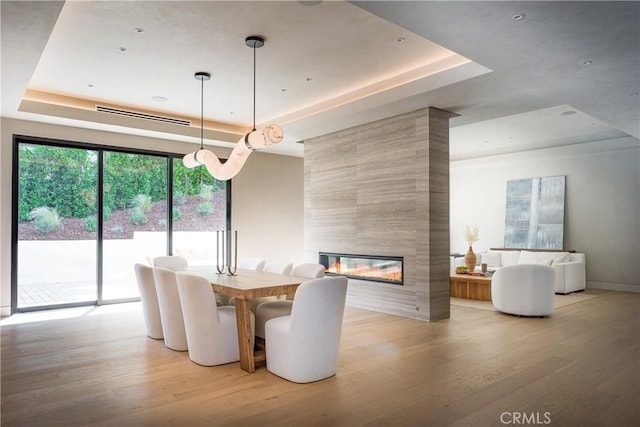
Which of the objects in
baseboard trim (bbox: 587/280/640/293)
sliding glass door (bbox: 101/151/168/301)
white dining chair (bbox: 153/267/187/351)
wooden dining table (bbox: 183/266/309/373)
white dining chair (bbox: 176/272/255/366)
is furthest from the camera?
baseboard trim (bbox: 587/280/640/293)

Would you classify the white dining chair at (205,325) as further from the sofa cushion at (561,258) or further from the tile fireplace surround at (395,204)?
the sofa cushion at (561,258)

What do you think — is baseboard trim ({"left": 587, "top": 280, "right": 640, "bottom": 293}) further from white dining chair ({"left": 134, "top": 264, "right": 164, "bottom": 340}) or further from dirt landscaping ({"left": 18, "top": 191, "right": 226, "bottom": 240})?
white dining chair ({"left": 134, "top": 264, "right": 164, "bottom": 340})

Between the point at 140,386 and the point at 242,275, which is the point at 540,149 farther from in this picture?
the point at 140,386

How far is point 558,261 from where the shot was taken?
8258mm

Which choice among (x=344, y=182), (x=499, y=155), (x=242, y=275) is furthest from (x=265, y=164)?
(x=499, y=155)

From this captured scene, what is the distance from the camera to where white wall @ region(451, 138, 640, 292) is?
824 cm

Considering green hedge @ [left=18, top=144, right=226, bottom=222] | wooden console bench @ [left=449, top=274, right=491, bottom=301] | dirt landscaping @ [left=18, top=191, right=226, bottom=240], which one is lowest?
wooden console bench @ [left=449, top=274, right=491, bottom=301]

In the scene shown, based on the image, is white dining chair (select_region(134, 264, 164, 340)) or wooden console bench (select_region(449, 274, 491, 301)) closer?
white dining chair (select_region(134, 264, 164, 340))

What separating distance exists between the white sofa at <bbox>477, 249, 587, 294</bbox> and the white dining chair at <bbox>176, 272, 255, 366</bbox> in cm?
A: 608

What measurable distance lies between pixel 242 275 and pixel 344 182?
2826mm

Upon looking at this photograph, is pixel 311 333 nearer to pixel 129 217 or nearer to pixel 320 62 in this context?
pixel 320 62

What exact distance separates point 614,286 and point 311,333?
25.0 ft

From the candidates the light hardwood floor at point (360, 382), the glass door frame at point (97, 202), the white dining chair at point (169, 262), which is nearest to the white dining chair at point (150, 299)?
the light hardwood floor at point (360, 382)

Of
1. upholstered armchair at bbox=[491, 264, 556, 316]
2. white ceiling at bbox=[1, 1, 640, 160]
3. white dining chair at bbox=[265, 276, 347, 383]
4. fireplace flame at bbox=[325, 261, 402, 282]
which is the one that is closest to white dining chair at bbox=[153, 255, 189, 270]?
white ceiling at bbox=[1, 1, 640, 160]
